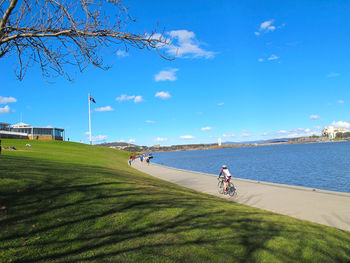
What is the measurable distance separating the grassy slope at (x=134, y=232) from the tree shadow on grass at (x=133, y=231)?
0.06 ft

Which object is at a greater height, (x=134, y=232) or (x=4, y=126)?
(x=4, y=126)

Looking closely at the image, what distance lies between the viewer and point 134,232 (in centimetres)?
563

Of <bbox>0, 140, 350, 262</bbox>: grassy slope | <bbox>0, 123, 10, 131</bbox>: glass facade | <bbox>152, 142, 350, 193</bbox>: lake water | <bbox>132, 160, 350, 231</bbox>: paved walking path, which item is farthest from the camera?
<bbox>0, 123, 10, 131</bbox>: glass facade

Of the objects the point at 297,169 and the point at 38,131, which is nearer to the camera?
the point at 297,169

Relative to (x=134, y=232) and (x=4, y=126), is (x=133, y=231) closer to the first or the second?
(x=134, y=232)

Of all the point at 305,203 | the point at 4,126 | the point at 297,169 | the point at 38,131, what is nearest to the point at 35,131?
Answer: the point at 38,131

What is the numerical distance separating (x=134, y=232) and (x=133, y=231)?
2.2 inches

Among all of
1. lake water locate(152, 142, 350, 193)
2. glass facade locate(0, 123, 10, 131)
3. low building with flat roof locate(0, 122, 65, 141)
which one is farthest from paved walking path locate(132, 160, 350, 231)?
glass facade locate(0, 123, 10, 131)

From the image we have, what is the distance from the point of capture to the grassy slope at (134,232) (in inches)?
184

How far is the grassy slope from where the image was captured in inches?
184

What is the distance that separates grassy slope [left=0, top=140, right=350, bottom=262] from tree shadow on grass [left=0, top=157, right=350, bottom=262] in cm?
2

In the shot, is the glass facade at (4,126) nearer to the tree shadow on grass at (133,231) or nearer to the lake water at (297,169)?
the lake water at (297,169)

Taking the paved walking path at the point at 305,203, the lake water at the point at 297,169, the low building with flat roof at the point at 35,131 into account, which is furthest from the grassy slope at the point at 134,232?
the low building with flat roof at the point at 35,131

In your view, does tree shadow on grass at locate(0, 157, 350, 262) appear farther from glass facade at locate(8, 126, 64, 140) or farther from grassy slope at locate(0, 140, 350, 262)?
glass facade at locate(8, 126, 64, 140)
